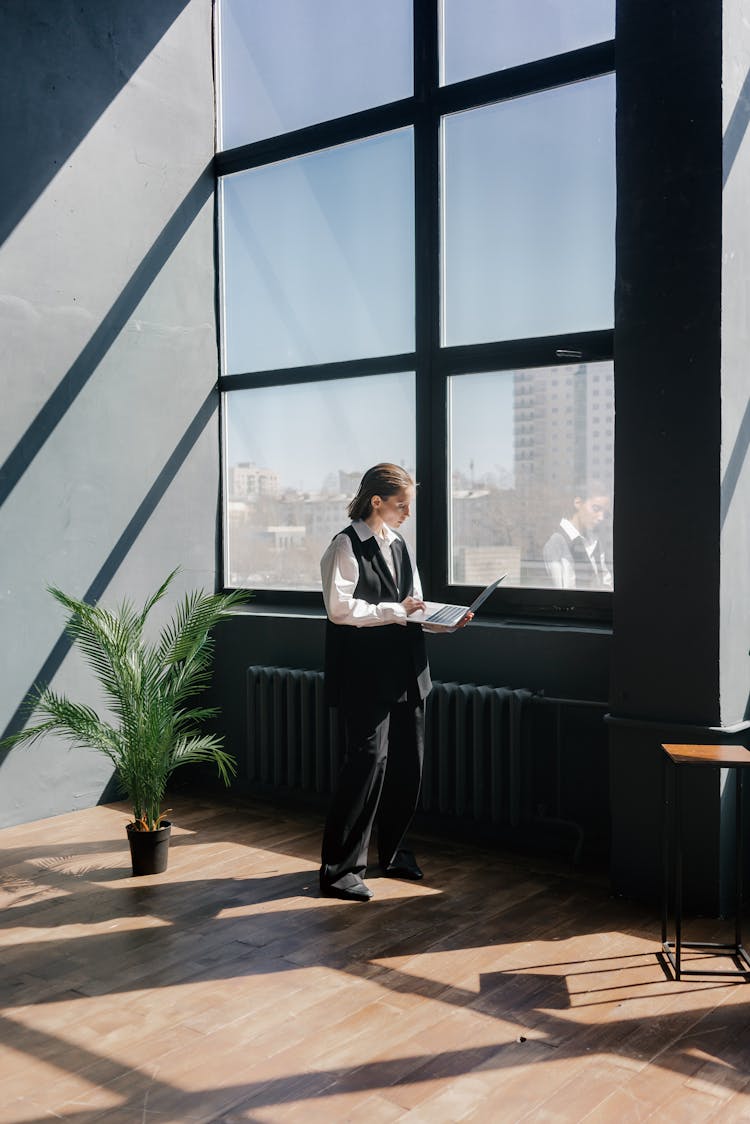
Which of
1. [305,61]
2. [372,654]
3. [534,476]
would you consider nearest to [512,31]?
[305,61]

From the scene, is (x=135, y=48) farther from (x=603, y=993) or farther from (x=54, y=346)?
(x=603, y=993)

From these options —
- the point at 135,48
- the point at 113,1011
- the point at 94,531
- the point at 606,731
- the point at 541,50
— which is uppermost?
the point at 135,48

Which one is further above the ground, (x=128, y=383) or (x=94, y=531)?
(x=128, y=383)

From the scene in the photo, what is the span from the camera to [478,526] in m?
4.76

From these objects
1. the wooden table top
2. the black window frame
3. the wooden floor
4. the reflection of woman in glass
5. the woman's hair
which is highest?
the black window frame

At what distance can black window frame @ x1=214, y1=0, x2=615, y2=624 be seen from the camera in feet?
14.4

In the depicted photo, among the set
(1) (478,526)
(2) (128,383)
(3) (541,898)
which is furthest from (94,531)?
(3) (541,898)

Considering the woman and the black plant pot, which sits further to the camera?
→ the black plant pot

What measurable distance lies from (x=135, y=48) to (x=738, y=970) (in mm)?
4936

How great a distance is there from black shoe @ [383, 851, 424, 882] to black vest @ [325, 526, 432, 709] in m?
0.68

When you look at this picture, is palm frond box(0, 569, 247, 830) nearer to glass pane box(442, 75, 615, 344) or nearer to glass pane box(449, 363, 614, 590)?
glass pane box(449, 363, 614, 590)

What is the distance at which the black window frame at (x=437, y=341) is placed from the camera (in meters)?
4.40

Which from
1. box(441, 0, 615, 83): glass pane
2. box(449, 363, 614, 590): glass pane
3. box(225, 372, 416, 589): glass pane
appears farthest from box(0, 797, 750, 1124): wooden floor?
box(441, 0, 615, 83): glass pane

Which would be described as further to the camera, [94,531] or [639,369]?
[94,531]
